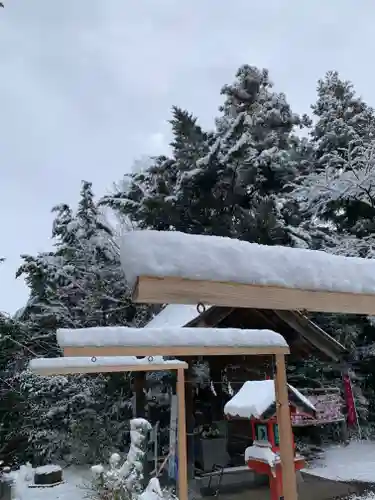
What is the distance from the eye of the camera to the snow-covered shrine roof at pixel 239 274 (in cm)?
160

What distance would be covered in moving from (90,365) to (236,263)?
447 cm

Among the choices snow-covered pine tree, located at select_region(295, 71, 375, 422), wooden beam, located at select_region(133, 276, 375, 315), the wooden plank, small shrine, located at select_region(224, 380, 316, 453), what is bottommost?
small shrine, located at select_region(224, 380, 316, 453)

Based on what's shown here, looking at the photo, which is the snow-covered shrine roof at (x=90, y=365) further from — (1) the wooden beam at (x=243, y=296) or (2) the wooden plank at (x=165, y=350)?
(1) the wooden beam at (x=243, y=296)

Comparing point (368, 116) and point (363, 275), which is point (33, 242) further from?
point (363, 275)

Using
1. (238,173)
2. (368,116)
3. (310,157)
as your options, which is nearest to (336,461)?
(238,173)

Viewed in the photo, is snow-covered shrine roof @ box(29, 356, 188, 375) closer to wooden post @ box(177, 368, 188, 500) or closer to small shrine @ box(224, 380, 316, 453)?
wooden post @ box(177, 368, 188, 500)

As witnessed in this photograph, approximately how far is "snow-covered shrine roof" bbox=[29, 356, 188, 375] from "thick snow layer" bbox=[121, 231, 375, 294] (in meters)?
4.23

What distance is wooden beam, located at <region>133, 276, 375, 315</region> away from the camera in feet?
5.37

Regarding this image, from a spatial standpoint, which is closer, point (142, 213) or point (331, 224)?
point (142, 213)

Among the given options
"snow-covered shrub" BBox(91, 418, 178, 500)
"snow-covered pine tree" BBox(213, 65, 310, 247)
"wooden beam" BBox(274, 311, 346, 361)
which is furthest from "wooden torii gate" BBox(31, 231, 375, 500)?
"snow-covered pine tree" BBox(213, 65, 310, 247)

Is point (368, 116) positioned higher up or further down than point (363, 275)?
higher up

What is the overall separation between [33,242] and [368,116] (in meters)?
13.2

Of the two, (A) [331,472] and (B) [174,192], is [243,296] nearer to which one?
(A) [331,472]

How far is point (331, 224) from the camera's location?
14844 mm
